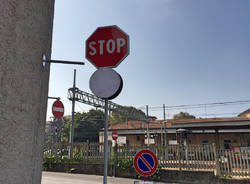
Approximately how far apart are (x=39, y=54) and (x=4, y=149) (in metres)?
1.27

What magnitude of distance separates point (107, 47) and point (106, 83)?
0.67 meters

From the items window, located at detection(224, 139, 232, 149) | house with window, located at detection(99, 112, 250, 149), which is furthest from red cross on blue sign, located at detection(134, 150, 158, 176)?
window, located at detection(224, 139, 232, 149)

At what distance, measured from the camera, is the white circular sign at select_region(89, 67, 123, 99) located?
9.30 ft

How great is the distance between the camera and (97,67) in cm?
317

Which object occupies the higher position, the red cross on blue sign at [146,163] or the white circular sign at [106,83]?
the white circular sign at [106,83]

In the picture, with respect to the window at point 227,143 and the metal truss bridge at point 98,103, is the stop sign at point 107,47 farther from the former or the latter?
the window at point 227,143

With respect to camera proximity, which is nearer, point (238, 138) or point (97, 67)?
point (97, 67)

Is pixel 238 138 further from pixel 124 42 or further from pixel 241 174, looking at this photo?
pixel 124 42

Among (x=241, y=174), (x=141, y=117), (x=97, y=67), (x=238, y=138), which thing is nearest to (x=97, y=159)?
(x=241, y=174)

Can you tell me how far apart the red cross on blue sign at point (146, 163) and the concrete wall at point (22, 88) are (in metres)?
2.05

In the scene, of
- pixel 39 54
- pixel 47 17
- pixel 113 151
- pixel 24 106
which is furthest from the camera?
pixel 113 151

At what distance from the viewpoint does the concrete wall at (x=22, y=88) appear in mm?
1951

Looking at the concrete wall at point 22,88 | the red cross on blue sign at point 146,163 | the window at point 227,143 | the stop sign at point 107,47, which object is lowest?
the window at point 227,143

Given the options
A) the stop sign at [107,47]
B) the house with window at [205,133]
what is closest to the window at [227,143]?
the house with window at [205,133]
